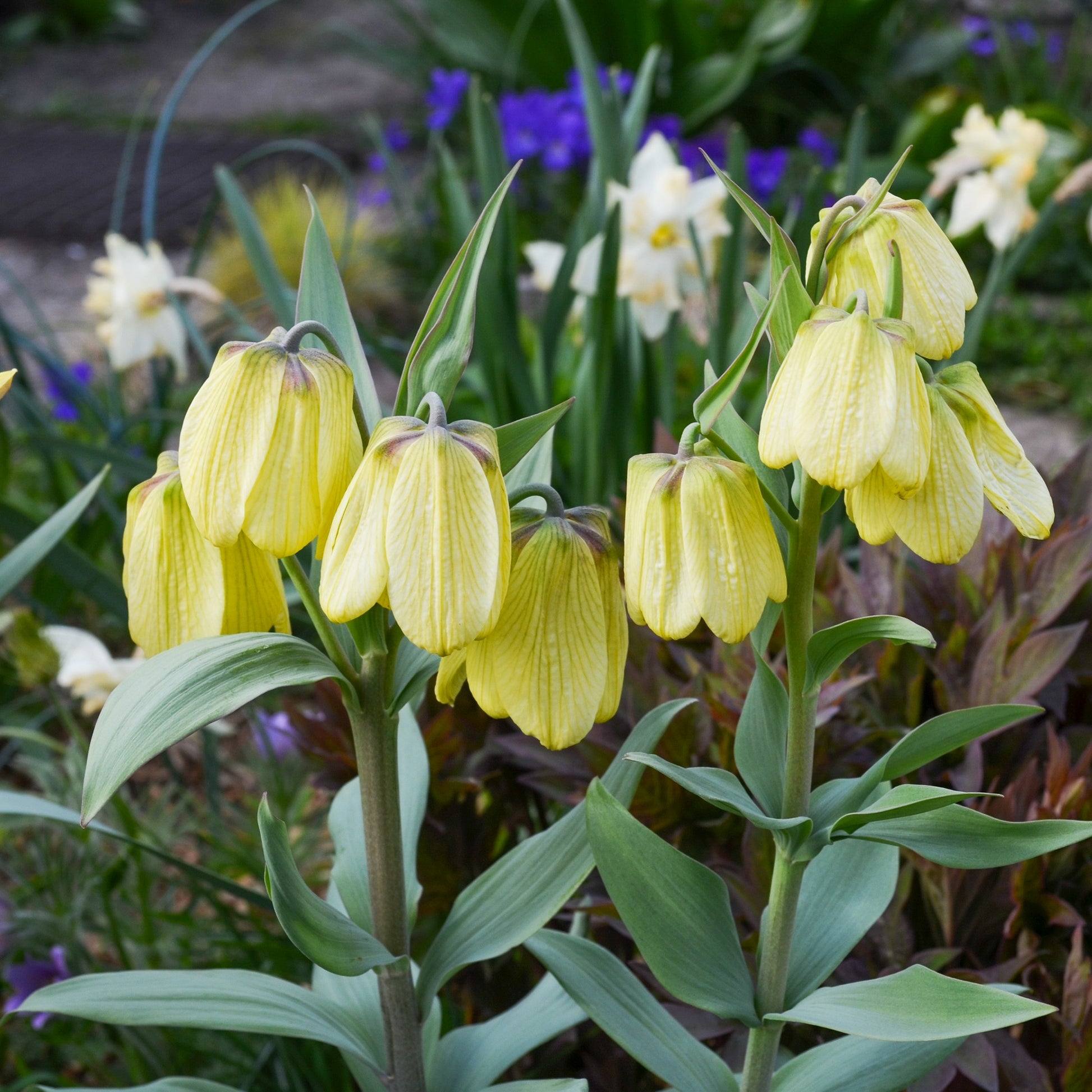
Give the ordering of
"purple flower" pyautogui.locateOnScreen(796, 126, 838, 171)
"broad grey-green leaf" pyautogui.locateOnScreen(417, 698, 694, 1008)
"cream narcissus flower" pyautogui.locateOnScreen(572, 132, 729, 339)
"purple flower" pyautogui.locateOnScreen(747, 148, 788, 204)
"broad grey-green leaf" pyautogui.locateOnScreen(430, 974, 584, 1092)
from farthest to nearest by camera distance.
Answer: "purple flower" pyautogui.locateOnScreen(796, 126, 838, 171), "purple flower" pyautogui.locateOnScreen(747, 148, 788, 204), "cream narcissus flower" pyautogui.locateOnScreen(572, 132, 729, 339), "broad grey-green leaf" pyautogui.locateOnScreen(430, 974, 584, 1092), "broad grey-green leaf" pyautogui.locateOnScreen(417, 698, 694, 1008)

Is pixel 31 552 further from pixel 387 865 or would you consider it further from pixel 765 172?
pixel 765 172

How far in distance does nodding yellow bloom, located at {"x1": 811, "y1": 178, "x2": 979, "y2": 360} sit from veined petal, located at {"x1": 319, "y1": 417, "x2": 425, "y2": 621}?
0.80 feet

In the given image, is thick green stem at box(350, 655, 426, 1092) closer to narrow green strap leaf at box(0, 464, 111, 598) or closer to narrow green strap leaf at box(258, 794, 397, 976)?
narrow green strap leaf at box(258, 794, 397, 976)

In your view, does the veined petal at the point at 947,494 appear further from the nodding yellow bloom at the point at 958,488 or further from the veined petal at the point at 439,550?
the veined petal at the point at 439,550

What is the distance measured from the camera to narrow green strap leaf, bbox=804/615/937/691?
0.61 m

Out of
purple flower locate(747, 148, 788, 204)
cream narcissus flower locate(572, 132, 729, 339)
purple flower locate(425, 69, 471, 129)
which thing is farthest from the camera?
purple flower locate(425, 69, 471, 129)

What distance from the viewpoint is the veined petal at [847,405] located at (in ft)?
1.74

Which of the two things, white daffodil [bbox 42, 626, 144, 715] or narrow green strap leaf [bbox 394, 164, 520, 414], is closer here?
narrow green strap leaf [bbox 394, 164, 520, 414]

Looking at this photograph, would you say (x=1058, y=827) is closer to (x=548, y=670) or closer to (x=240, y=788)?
(x=548, y=670)

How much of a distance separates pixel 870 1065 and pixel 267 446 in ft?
1.88

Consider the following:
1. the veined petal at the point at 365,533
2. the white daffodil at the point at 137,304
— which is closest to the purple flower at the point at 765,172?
the white daffodil at the point at 137,304

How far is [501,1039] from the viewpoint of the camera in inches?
34.9

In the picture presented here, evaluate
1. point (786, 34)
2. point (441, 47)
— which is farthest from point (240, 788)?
point (441, 47)

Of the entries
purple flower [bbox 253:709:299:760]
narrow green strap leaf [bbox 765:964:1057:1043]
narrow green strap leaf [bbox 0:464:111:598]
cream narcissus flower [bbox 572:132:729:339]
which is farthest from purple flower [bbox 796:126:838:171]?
narrow green strap leaf [bbox 765:964:1057:1043]
